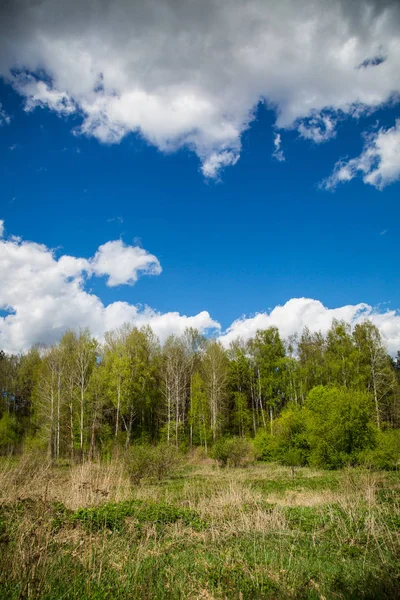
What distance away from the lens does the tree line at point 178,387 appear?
31141 millimetres

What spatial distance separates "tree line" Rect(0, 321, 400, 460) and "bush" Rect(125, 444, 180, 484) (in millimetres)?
12013

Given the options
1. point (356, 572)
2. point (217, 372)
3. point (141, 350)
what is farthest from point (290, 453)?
point (356, 572)

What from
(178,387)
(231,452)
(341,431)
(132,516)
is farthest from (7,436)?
(132,516)

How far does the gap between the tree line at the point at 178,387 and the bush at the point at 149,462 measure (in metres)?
12.0

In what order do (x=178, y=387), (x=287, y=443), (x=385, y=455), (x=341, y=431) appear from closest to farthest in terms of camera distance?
1. (x=385, y=455)
2. (x=341, y=431)
3. (x=287, y=443)
4. (x=178, y=387)

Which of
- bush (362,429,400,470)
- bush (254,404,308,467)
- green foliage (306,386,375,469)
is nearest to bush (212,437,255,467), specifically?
bush (254,404,308,467)

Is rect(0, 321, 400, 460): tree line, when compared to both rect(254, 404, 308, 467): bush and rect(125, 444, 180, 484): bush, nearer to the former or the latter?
rect(254, 404, 308, 467): bush

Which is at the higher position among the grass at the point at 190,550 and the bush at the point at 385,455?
the grass at the point at 190,550

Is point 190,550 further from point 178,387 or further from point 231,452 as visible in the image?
point 178,387

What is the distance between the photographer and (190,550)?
19.4ft

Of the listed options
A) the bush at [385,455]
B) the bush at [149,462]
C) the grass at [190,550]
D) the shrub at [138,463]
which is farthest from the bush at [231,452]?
the grass at [190,550]

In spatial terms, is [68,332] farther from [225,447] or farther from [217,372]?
[225,447]

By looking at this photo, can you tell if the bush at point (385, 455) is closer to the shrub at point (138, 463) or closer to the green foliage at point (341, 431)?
the green foliage at point (341, 431)

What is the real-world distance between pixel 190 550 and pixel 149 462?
12936 mm
